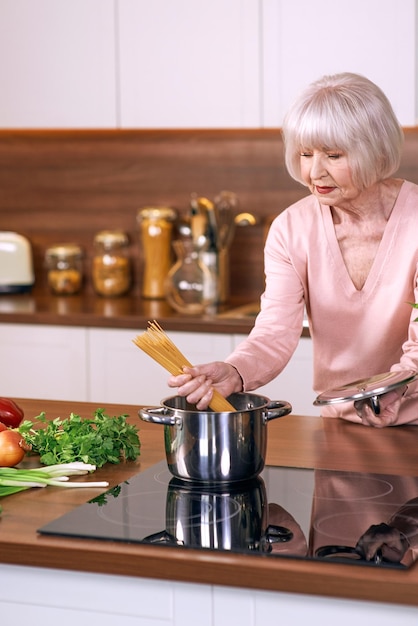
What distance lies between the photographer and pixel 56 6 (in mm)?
3707

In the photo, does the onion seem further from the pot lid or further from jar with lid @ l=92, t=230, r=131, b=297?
jar with lid @ l=92, t=230, r=131, b=297

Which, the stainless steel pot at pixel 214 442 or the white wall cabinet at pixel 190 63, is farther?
the white wall cabinet at pixel 190 63

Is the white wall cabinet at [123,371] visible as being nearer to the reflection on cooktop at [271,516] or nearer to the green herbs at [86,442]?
the green herbs at [86,442]

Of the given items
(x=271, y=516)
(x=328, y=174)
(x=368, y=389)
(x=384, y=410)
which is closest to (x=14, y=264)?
(x=328, y=174)

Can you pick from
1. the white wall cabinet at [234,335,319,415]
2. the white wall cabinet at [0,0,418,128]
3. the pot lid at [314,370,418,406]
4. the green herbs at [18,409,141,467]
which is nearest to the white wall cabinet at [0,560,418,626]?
the green herbs at [18,409,141,467]

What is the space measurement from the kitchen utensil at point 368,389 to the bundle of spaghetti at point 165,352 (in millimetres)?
160

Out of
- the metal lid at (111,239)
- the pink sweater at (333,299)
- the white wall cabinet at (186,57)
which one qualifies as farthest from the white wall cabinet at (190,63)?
the pink sweater at (333,299)

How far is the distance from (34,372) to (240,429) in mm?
2145

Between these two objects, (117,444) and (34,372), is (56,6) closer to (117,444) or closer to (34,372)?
(34,372)

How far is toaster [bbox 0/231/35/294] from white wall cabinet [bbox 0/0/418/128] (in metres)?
0.49

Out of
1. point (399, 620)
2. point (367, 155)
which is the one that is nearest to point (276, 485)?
point (399, 620)

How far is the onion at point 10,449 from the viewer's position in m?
1.67

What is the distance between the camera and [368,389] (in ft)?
5.38

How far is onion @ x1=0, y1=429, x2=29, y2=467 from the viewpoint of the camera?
167 centimetres
